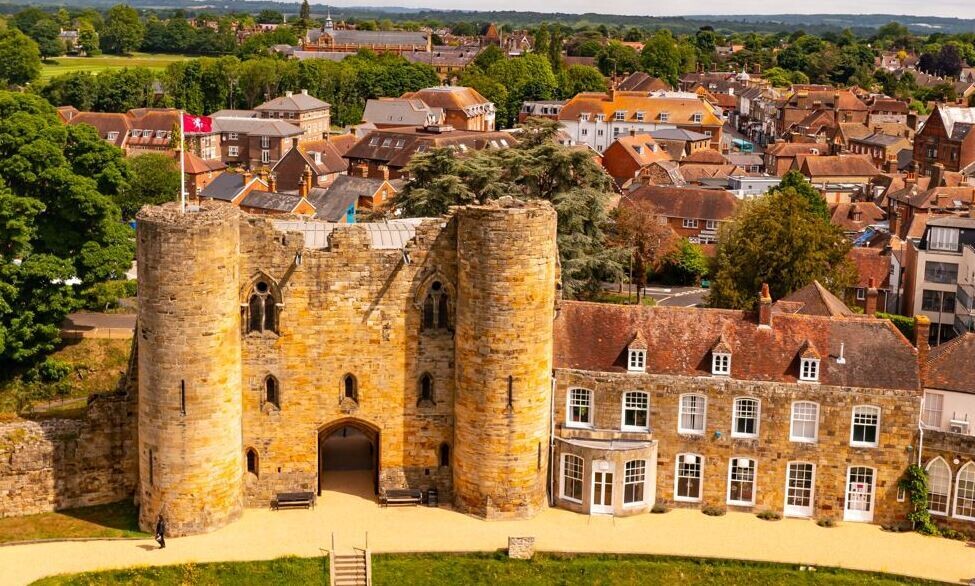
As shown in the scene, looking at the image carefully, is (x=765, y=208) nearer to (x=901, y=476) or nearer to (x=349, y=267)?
(x=901, y=476)

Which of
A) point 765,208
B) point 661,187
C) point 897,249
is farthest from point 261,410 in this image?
point 661,187

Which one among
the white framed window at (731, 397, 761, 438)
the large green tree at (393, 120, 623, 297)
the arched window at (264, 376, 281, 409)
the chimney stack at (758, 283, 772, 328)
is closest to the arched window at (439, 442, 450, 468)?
the arched window at (264, 376, 281, 409)

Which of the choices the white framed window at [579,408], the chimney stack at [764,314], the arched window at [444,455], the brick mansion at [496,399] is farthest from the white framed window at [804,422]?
the arched window at [444,455]

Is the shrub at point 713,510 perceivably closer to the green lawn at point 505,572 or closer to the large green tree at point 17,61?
the green lawn at point 505,572

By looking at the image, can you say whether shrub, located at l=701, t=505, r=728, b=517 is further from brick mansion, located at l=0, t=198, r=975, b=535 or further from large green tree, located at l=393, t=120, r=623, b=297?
large green tree, located at l=393, t=120, r=623, b=297

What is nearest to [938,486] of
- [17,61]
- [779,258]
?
[779,258]

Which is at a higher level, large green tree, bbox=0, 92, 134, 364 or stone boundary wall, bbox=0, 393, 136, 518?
large green tree, bbox=0, 92, 134, 364
